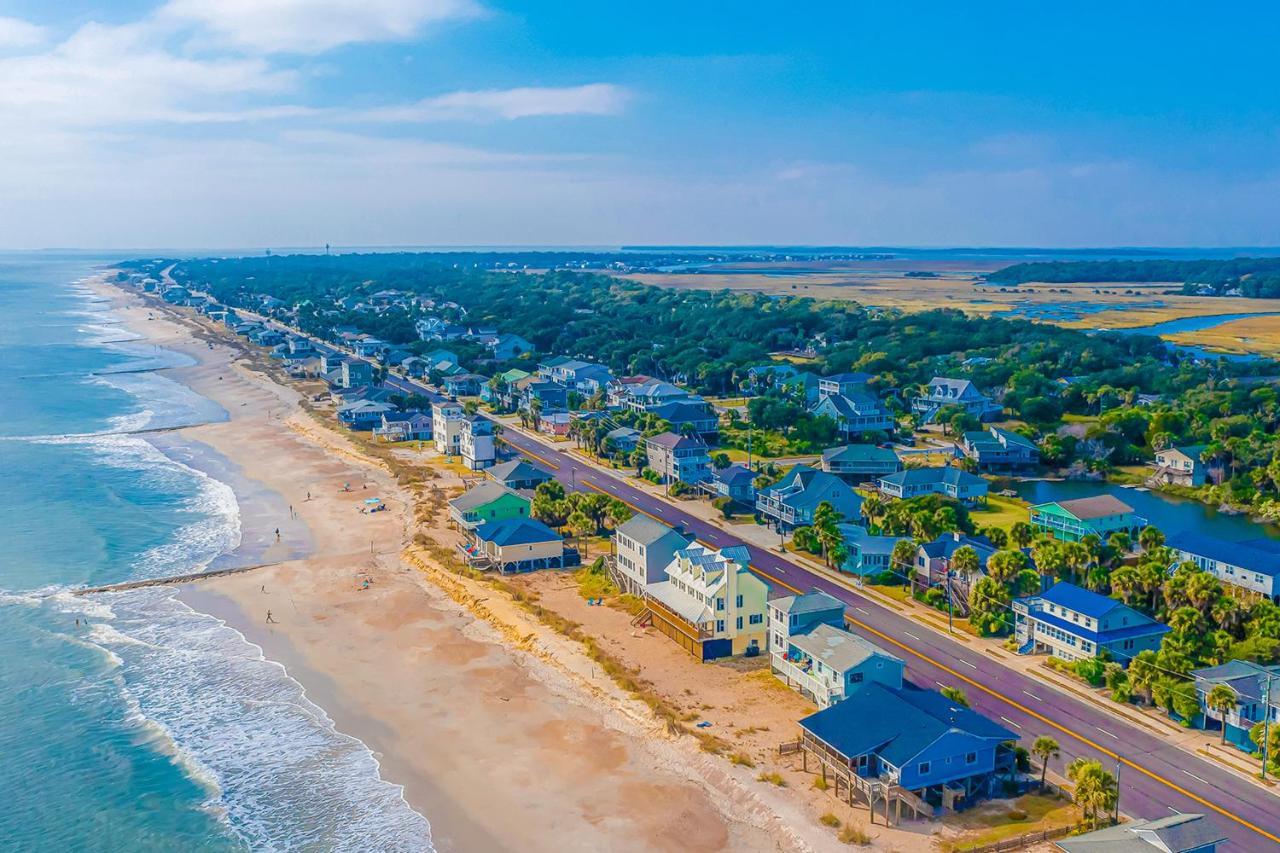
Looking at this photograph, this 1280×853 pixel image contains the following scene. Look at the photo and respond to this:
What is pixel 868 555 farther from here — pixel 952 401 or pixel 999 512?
pixel 952 401

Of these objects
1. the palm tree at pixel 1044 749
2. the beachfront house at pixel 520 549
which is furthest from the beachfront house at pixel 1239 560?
the beachfront house at pixel 520 549

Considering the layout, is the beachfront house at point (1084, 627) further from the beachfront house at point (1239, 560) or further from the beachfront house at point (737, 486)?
the beachfront house at point (737, 486)

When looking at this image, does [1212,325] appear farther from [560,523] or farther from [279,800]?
[279,800]

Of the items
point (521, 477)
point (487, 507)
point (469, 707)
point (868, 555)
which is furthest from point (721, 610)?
point (521, 477)

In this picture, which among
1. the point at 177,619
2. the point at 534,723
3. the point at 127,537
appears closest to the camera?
the point at 534,723

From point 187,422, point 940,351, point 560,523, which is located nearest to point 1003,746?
point 560,523

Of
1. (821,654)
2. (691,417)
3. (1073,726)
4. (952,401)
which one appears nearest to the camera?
(1073,726)

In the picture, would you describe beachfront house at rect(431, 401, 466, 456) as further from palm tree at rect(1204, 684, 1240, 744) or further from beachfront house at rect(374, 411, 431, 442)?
palm tree at rect(1204, 684, 1240, 744)
